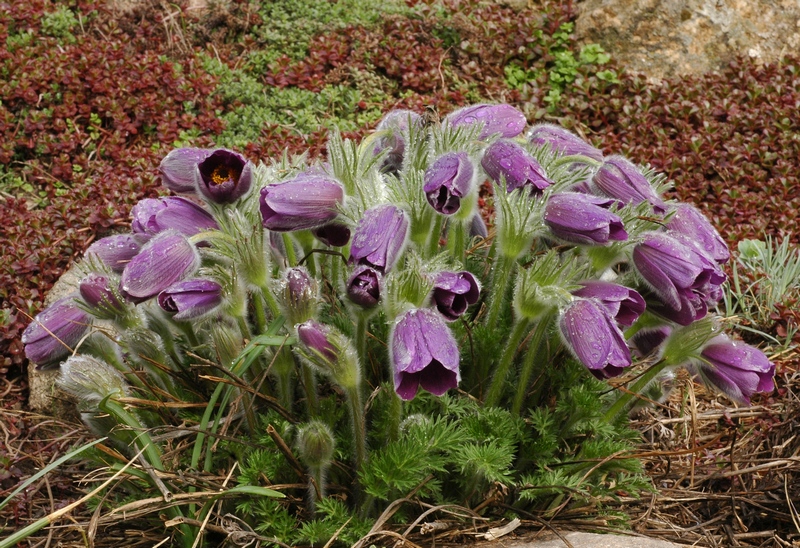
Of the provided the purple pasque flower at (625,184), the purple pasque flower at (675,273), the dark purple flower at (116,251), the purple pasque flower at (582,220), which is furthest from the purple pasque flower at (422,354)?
the dark purple flower at (116,251)

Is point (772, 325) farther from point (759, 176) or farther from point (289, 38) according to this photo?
point (289, 38)

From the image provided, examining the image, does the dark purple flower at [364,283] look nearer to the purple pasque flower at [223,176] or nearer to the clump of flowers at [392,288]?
the clump of flowers at [392,288]

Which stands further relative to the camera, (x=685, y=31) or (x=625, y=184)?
(x=685, y=31)

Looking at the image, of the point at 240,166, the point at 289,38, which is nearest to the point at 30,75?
the point at 289,38

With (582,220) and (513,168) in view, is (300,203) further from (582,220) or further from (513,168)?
(582,220)

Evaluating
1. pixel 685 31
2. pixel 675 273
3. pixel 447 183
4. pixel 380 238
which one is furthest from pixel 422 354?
pixel 685 31
